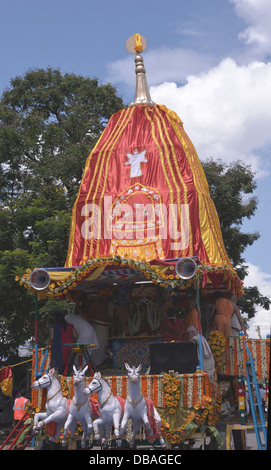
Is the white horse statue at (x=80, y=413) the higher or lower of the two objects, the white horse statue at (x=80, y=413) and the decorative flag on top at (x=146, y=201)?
the lower

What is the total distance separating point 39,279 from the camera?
1342 centimetres

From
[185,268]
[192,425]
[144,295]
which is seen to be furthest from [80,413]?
[144,295]

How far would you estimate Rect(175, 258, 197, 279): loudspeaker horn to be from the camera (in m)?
12.3

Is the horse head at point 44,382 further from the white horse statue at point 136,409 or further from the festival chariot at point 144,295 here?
the white horse statue at point 136,409

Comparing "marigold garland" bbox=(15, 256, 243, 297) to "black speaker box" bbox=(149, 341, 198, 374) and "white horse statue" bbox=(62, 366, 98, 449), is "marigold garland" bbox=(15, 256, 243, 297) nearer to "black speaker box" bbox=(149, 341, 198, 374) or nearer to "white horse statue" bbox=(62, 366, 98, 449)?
"black speaker box" bbox=(149, 341, 198, 374)

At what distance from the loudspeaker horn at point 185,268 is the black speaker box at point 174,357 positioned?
143 cm

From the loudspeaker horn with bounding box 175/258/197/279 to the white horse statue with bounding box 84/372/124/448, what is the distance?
9.08ft

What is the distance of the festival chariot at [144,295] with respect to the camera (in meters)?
11.3

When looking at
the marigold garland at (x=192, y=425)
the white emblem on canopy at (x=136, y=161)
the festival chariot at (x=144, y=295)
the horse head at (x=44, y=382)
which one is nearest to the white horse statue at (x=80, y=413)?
the festival chariot at (x=144, y=295)

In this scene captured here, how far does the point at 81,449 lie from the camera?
12016mm

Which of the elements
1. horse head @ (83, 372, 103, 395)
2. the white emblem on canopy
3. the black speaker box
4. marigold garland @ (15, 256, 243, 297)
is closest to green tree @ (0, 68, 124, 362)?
the white emblem on canopy

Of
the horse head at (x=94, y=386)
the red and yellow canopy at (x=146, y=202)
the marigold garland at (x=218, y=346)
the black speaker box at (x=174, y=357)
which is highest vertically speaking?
the red and yellow canopy at (x=146, y=202)

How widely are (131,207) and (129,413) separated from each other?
6658 mm

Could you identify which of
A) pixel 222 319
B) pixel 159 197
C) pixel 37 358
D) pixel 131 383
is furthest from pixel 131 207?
pixel 131 383
